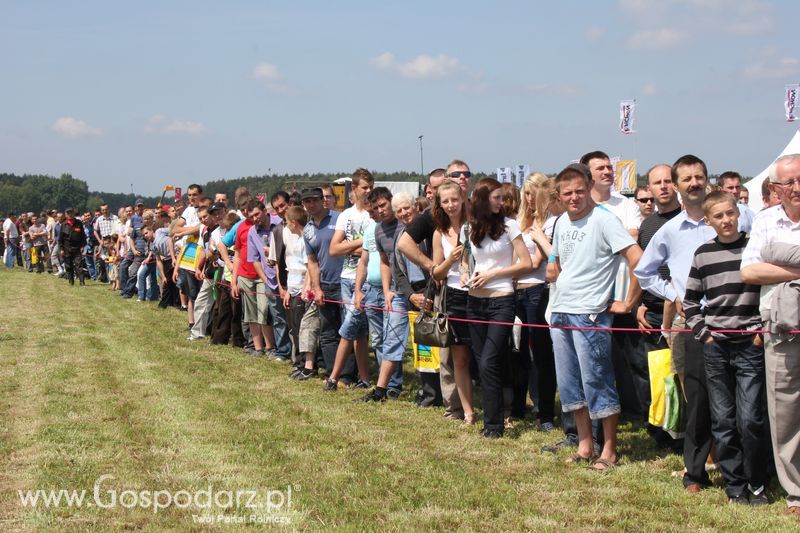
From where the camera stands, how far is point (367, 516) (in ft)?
16.2

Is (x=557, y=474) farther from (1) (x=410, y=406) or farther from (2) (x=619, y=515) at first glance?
(1) (x=410, y=406)

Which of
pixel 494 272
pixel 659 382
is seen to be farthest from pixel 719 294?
pixel 494 272

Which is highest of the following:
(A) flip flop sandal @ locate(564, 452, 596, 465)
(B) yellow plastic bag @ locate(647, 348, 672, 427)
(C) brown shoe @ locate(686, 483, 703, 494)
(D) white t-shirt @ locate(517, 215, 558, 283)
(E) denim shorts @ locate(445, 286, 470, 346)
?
(D) white t-shirt @ locate(517, 215, 558, 283)

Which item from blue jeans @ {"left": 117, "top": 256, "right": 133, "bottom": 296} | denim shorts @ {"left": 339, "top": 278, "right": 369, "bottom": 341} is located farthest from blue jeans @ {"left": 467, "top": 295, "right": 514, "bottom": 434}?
blue jeans @ {"left": 117, "top": 256, "right": 133, "bottom": 296}

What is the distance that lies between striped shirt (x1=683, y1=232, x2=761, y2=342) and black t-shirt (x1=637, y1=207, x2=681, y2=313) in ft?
3.72

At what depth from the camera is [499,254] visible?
6797 millimetres

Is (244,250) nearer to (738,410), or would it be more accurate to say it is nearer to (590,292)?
(590,292)

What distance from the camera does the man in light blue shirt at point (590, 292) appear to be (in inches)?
230

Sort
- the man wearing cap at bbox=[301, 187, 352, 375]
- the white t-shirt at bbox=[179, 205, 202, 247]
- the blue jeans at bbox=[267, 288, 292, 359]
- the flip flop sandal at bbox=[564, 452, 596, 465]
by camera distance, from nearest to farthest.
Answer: the flip flop sandal at bbox=[564, 452, 596, 465]
the man wearing cap at bbox=[301, 187, 352, 375]
the blue jeans at bbox=[267, 288, 292, 359]
the white t-shirt at bbox=[179, 205, 202, 247]

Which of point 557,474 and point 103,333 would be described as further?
point 103,333

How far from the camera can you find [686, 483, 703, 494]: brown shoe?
530cm

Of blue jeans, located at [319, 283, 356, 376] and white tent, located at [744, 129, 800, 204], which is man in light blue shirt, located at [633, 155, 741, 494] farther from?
white tent, located at [744, 129, 800, 204]

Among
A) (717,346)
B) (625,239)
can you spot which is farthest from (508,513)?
(625,239)

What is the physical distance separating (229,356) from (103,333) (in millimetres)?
3341
